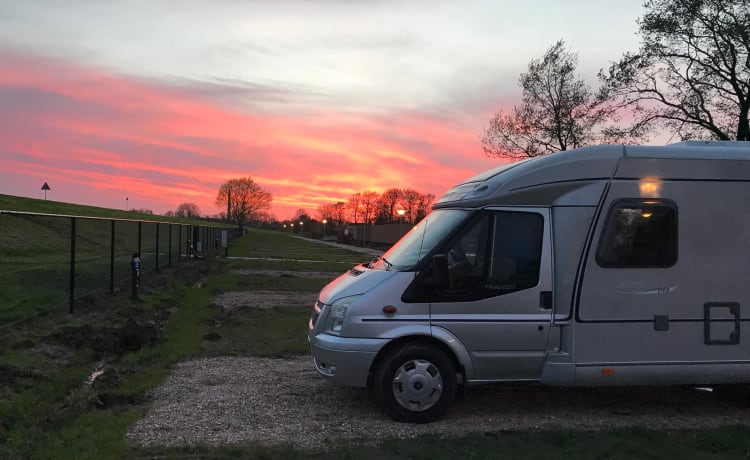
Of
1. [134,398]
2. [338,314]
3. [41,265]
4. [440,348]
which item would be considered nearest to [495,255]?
[440,348]

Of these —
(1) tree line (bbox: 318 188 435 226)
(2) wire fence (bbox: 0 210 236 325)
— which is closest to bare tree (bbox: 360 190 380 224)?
(1) tree line (bbox: 318 188 435 226)

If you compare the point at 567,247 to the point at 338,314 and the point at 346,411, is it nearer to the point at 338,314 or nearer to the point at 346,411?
the point at 338,314

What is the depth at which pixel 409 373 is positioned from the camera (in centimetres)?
536

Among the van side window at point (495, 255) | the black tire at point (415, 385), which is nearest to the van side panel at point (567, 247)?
the van side window at point (495, 255)

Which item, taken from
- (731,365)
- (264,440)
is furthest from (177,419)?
(731,365)

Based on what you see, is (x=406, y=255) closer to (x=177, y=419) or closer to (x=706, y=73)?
(x=177, y=419)

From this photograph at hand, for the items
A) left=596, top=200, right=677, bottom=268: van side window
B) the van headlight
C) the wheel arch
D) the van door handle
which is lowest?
the wheel arch

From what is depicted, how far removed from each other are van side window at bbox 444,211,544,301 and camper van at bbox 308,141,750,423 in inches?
0.5

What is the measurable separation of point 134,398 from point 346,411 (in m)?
2.24

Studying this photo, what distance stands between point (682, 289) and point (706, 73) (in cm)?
2549

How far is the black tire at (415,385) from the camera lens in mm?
5344

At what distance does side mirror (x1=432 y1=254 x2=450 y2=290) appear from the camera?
524 cm

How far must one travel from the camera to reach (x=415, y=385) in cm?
536

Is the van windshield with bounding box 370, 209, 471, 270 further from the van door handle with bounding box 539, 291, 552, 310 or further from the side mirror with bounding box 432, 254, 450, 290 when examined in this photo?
the van door handle with bounding box 539, 291, 552, 310
